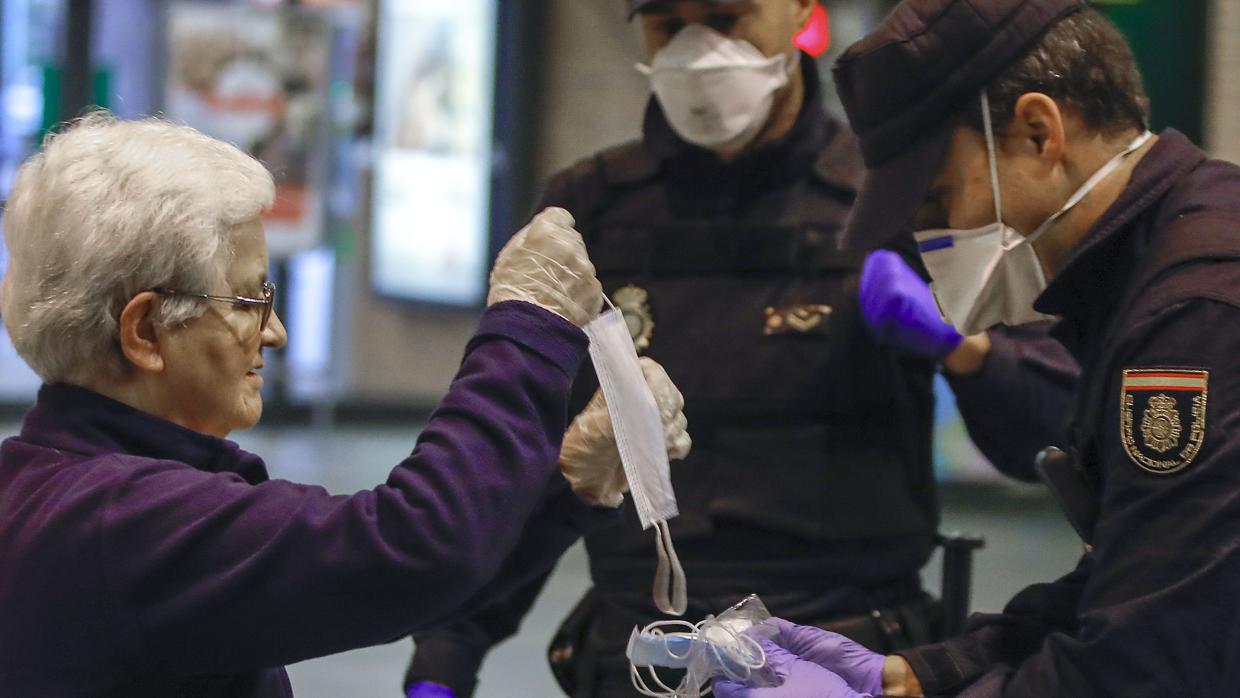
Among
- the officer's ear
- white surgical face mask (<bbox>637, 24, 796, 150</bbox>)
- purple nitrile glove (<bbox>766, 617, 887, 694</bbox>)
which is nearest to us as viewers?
the officer's ear

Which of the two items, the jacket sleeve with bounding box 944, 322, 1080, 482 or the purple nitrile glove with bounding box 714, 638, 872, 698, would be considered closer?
the purple nitrile glove with bounding box 714, 638, 872, 698

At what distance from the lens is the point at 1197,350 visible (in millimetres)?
1336

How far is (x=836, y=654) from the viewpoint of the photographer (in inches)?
66.4

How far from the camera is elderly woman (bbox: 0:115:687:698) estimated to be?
1.34 meters

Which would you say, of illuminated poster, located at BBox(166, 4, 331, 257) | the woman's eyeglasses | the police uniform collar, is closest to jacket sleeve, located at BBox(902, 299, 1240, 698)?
the police uniform collar

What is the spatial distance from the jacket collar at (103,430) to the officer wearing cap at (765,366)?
0.78 meters

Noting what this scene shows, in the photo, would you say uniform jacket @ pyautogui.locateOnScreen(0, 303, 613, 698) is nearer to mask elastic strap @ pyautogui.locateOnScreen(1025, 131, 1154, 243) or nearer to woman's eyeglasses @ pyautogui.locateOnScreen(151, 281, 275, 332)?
woman's eyeglasses @ pyautogui.locateOnScreen(151, 281, 275, 332)

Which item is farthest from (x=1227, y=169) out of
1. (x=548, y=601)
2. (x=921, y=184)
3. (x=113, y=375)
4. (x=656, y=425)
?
(x=548, y=601)

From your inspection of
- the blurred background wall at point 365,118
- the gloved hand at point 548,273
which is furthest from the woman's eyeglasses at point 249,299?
the blurred background wall at point 365,118

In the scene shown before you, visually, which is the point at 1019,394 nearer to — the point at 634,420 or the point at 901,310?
the point at 901,310

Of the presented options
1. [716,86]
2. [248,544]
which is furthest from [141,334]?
[716,86]

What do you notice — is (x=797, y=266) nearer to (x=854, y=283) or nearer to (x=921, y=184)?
(x=854, y=283)

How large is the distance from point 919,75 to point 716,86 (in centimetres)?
67

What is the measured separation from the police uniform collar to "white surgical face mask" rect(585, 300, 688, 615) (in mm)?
460
